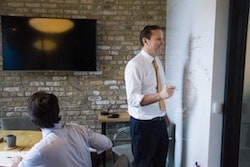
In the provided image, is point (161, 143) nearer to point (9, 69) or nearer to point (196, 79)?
point (196, 79)

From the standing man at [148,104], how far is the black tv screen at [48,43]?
1.32 metres

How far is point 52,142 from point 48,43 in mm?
2193

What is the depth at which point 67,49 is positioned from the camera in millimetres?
3594

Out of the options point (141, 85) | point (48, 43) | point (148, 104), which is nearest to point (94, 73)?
point (48, 43)

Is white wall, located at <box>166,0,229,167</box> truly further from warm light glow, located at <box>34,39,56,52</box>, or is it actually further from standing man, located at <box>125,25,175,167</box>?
warm light glow, located at <box>34,39,56,52</box>

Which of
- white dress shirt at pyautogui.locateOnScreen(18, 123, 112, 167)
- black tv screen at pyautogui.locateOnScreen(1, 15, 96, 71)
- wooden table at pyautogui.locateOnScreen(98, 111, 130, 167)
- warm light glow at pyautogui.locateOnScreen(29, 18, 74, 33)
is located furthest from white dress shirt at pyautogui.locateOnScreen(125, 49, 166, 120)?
warm light glow at pyautogui.locateOnScreen(29, 18, 74, 33)

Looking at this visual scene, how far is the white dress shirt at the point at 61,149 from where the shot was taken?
1581 mm

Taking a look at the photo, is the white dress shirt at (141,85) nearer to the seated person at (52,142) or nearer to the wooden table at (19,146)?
the seated person at (52,142)

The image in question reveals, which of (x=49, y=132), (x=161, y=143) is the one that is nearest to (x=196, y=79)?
(x=161, y=143)

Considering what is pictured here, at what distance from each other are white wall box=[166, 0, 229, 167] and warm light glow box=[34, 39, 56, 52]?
1470 mm

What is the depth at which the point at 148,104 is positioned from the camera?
7.58 feet

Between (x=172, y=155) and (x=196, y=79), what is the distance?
3.65 ft

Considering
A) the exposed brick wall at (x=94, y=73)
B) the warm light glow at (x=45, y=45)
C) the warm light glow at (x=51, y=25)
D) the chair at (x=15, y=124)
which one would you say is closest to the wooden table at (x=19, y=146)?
the chair at (x=15, y=124)

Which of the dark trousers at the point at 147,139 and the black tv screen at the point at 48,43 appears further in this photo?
the black tv screen at the point at 48,43
